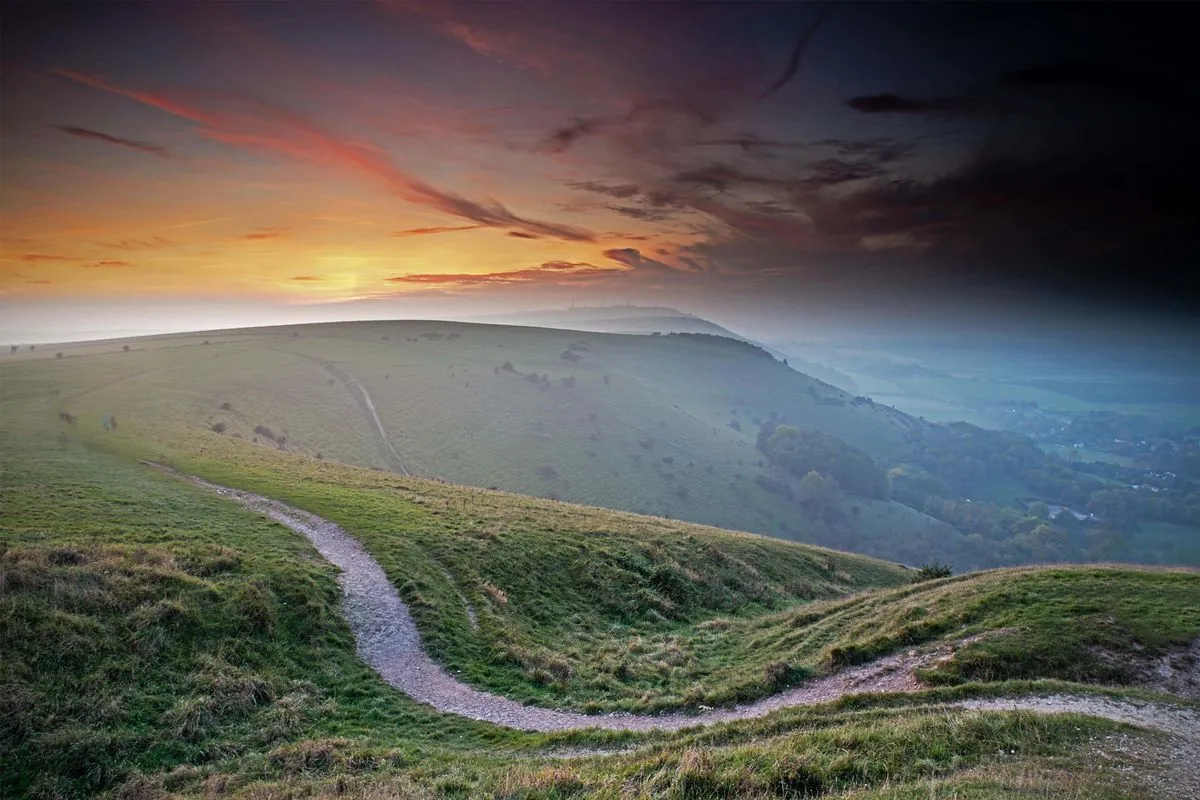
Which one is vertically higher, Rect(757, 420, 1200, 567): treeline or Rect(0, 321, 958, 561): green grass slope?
Rect(0, 321, 958, 561): green grass slope

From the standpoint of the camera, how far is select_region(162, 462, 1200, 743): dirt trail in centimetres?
1273

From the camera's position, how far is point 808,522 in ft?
399

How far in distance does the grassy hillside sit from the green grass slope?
36875mm

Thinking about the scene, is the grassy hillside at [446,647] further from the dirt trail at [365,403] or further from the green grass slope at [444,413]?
the dirt trail at [365,403]

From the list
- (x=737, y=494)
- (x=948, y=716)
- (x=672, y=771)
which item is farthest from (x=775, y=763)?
(x=737, y=494)

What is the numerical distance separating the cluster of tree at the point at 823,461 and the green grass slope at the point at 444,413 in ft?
24.9

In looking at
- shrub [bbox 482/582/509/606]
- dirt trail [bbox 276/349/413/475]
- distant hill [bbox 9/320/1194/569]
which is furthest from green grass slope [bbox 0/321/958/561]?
shrub [bbox 482/582/509/606]

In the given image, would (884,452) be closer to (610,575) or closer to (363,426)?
(363,426)

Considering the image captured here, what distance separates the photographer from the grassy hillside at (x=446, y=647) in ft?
34.0

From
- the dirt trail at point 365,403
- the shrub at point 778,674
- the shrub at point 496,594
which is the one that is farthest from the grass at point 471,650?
the dirt trail at point 365,403

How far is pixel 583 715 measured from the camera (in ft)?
52.4

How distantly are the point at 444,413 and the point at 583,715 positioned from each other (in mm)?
98954

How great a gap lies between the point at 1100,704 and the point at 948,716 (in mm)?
4670

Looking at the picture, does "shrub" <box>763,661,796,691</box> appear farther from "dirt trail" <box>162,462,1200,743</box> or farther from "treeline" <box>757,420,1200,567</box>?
"treeline" <box>757,420,1200,567</box>
